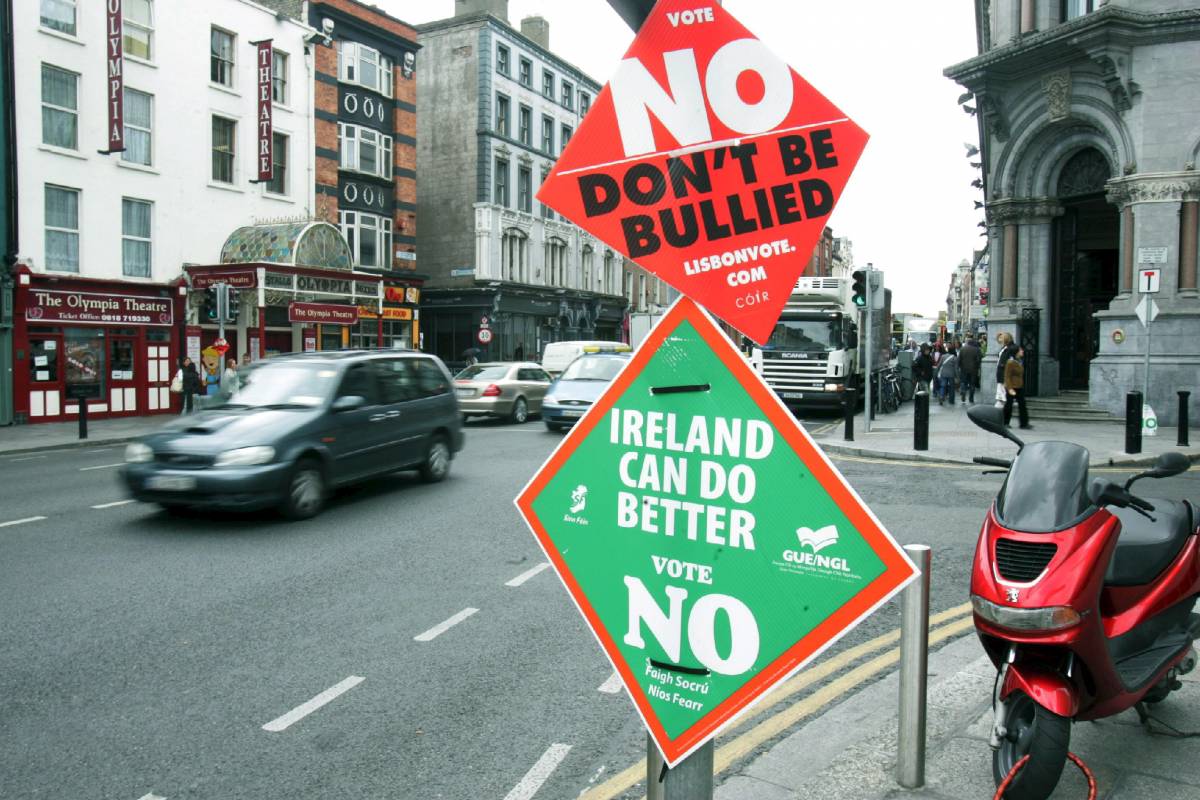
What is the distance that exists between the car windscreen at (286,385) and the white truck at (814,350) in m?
13.4

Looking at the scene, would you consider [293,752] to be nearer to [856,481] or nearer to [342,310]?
[856,481]

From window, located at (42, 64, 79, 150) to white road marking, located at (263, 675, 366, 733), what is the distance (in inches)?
892

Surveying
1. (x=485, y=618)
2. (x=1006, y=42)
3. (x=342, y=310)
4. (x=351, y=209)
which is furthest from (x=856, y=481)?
(x=351, y=209)

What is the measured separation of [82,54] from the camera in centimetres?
2314

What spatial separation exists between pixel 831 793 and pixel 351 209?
34912 millimetres

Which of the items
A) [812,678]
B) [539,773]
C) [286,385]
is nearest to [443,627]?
[539,773]

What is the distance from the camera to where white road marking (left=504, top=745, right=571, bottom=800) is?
148 inches

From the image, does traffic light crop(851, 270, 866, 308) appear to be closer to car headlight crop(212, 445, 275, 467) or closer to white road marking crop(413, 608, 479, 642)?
car headlight crop(212, 445, 275, 467)

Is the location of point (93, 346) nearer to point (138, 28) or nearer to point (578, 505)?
point (138, 28)

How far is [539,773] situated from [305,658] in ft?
6.75

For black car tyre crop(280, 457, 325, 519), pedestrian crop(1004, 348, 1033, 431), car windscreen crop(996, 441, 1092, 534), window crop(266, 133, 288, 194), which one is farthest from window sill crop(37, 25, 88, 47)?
car windscreen crop(996, 441, 1092, 534)

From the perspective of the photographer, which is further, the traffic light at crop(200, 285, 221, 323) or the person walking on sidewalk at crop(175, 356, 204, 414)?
the person walking on sidewalk at crop(175, 356, 204, 414)

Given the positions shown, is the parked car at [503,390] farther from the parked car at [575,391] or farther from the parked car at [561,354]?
the parked car at [561,354]

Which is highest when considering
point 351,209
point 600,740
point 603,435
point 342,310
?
point 351,209
